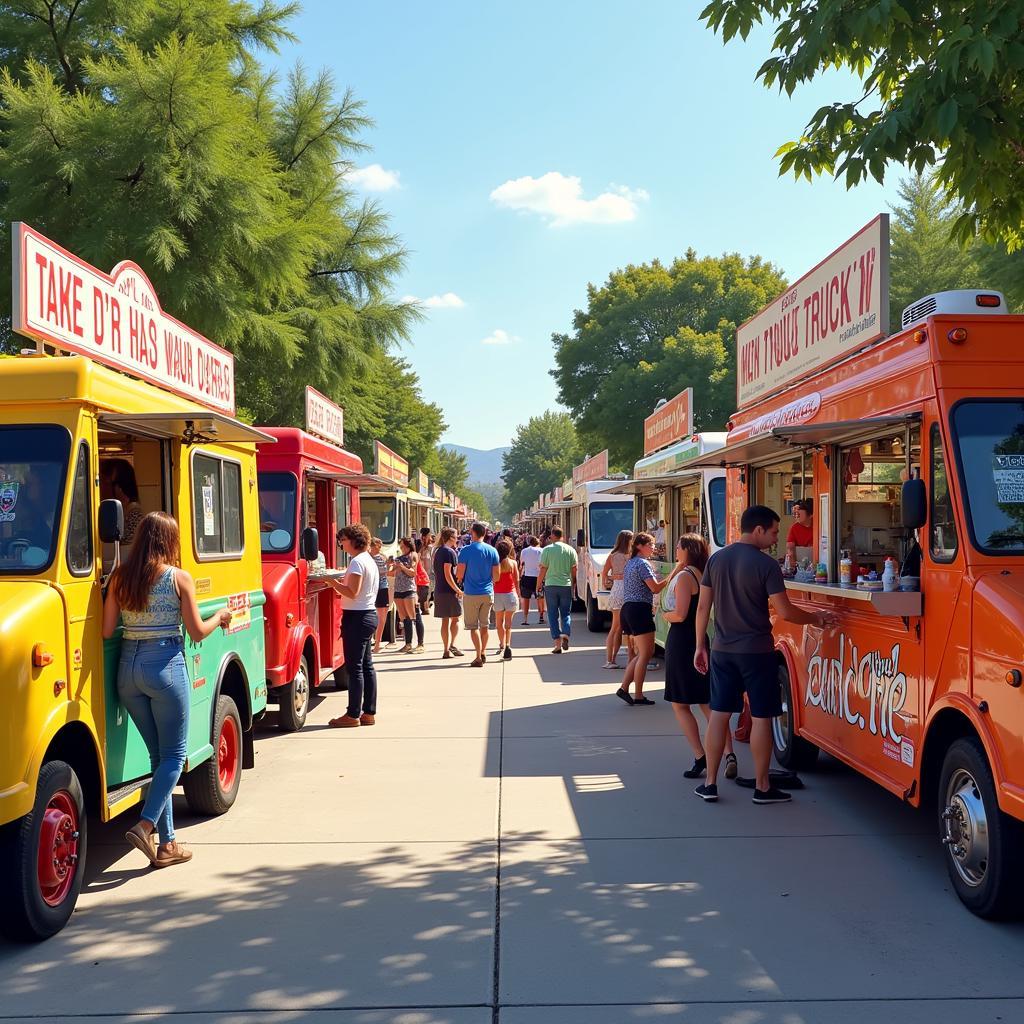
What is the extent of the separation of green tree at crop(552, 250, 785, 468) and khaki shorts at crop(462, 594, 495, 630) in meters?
23.2

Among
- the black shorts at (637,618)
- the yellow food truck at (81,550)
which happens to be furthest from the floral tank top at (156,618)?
the black shorts at (637,618)

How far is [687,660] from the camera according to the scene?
23.9ft

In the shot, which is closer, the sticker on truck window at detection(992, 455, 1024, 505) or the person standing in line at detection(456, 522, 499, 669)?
the sticker on truck window at detection(992, 455, 1024, 505)

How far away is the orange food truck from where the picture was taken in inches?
179

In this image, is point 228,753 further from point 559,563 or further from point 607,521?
point 607,521

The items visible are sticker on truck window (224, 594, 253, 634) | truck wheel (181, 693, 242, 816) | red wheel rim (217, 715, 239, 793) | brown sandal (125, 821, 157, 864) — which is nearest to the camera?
brown sandal (125, 821, 157, 864)

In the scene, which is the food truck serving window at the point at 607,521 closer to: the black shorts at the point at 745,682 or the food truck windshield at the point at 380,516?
the food truck windshield at the point at 380,516

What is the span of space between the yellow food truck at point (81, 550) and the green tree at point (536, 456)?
310ft

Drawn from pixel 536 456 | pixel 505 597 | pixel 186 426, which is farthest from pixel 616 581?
pixel 536 456

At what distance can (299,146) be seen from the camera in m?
19.5

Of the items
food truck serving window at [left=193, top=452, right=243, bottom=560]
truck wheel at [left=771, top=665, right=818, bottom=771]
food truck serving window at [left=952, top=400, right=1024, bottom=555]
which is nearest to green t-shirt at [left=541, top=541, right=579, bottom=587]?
truck wheel at [left=771, top=665, right=818, bottom=771]

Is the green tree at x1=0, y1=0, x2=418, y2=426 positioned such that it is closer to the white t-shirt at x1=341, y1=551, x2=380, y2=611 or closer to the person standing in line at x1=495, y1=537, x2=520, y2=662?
the person standing in line at x1=495, y1=537, x2=520, y2=662

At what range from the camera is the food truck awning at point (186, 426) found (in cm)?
511

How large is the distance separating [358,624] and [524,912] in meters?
4.75
